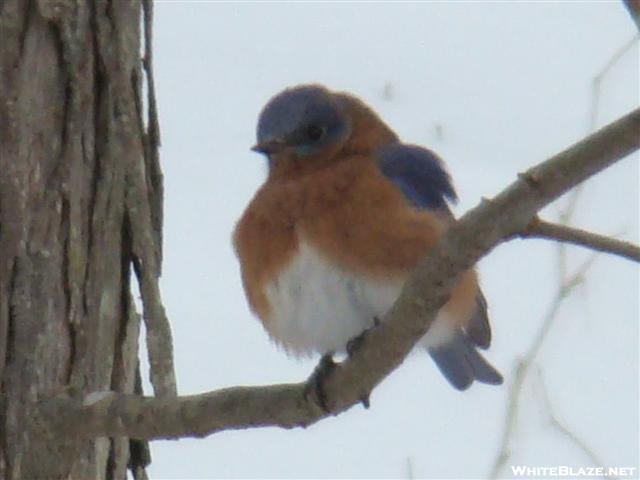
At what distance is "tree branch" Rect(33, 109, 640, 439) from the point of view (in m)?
2.25

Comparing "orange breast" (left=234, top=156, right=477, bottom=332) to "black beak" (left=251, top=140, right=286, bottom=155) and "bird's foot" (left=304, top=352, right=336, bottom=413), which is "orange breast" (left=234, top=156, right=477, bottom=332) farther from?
"bird's foot" (left=304, top=352, right=336, bottom=413)

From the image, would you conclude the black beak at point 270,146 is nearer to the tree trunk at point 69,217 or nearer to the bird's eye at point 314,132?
the bird's eye at point 314,132

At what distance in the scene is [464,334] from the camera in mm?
3754

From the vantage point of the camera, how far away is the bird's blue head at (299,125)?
3684mm

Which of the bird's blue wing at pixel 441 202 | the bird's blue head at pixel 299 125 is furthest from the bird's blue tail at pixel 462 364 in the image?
the bird's blue head at pixel 299 125

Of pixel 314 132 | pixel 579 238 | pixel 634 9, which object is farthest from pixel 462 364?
pixel 634 9

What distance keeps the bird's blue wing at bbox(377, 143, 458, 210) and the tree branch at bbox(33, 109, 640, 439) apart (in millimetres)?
824

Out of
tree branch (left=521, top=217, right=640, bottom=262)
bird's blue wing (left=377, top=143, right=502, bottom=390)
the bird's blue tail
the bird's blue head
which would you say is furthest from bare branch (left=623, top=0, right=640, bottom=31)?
the bird's blue tail

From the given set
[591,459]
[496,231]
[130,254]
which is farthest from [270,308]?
[591,459]

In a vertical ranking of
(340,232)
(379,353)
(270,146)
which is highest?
(270,146)

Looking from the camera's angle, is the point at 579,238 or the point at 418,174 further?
the point at 418,174

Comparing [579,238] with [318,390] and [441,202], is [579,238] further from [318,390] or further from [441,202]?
[441,202]

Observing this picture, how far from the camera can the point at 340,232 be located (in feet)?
10.8

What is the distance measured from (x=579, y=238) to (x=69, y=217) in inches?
45.5
